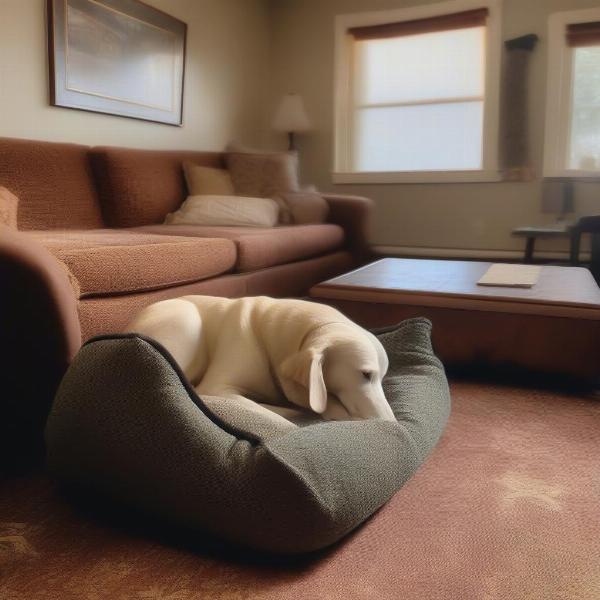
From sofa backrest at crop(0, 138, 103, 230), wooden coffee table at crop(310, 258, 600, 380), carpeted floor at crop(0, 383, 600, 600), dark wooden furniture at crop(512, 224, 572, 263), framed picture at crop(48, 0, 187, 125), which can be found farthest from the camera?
dark wooden furniture at crop(512, 224, 572, 263)

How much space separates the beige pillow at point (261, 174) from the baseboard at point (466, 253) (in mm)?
1533

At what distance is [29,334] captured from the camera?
1432 millimetres

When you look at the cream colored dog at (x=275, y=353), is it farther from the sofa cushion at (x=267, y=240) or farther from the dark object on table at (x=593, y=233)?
the dark object on table at (x=593, y=233)

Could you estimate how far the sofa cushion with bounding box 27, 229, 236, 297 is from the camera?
1853 mm

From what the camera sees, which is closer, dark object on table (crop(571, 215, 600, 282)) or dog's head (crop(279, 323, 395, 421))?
dog's head (crop(279, 323, 395, 421))

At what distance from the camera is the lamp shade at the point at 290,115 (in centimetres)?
529

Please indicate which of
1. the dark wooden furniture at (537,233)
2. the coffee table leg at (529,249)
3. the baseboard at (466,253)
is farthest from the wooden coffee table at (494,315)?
the baseboard at (466,253)

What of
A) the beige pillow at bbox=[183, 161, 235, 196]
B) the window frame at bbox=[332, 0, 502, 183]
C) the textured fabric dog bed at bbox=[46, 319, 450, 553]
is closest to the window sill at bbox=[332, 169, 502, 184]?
the window frame at bbox=[332, 0, 502, 183]

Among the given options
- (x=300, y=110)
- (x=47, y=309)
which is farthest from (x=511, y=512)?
(x=300, y=110)

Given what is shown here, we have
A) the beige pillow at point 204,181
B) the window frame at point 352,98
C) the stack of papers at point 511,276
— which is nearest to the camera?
the stack of papers at point 511,276

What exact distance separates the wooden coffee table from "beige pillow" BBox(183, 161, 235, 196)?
66.3 inches

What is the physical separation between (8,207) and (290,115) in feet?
10.6

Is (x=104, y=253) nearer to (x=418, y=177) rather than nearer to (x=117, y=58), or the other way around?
(x=117, y=58)

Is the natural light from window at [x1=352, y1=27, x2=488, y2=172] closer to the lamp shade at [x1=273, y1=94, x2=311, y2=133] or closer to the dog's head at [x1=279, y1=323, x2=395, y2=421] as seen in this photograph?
the lamp shade at [x1=273, y1=94, x2=311, y2=133]
